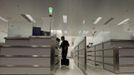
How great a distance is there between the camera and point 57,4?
30.0 ft

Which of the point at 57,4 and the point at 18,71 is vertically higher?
the point at 57,4

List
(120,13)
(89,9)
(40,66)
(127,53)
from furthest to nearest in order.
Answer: (120,13) < (89,9) < (127,53) < (40,66)

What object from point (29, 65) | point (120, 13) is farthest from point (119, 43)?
point (120, 13)

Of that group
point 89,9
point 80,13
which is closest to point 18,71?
point 89,9

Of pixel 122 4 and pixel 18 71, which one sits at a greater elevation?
pixel 122 4

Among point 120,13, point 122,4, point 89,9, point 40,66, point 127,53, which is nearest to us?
point 40,66

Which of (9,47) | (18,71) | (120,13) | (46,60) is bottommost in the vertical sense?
(18,71)

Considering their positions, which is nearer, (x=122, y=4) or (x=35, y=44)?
(x=35, y=44)

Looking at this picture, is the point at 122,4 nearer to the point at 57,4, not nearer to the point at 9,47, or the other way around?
the point at 57,4

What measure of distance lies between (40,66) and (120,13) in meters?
7.21

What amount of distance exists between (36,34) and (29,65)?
97cm

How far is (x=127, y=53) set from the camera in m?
6.40

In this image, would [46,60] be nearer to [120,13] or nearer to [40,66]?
[40,66]

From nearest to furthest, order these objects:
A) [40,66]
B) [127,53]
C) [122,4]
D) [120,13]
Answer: [40,66], [127,53], [122,4], [120,13]
